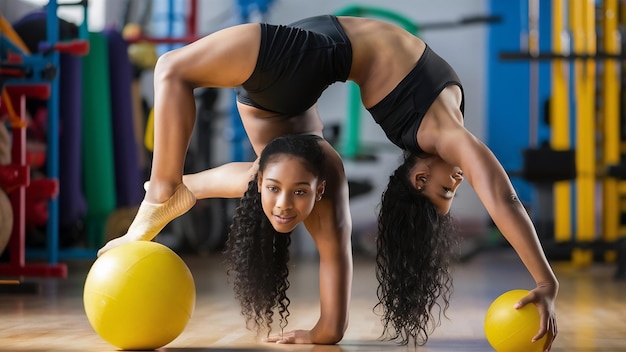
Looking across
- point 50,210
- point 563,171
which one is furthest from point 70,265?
point 563,171

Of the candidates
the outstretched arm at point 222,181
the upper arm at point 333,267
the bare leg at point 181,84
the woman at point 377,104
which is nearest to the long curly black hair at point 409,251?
the woman at point 377,104

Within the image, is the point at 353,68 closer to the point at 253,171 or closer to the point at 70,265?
the point at 253,171

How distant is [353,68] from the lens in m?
2.75

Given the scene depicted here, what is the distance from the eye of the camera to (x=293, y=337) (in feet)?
9.29

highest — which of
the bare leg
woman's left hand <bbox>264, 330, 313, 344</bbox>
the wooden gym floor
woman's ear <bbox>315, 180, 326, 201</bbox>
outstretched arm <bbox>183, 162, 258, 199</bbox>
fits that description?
the bare leg

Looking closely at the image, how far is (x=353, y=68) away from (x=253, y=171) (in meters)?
0.46

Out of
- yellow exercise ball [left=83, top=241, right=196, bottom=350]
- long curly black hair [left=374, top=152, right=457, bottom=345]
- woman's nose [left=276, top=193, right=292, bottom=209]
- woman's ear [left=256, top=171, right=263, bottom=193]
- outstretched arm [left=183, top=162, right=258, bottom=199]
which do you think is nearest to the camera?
yellow exercise ball [left=83, top=241, right=196, bottom=350]

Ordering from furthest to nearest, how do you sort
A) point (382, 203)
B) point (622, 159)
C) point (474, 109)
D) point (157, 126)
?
1. point (474, 109)
2. point (622, 159)
3. point (382, 203)
4. point (157, 126)

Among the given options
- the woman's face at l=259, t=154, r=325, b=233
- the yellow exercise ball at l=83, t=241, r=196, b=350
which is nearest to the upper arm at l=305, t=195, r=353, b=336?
the woman's face at l=259, t=154, r=325, b=233

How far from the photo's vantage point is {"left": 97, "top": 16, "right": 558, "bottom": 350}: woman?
98.3 inches

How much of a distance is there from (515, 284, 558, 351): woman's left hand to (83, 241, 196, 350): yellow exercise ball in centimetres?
93

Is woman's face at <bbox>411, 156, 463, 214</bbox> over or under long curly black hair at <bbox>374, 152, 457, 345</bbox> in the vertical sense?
over

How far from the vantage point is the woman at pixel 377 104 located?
2.50 metres

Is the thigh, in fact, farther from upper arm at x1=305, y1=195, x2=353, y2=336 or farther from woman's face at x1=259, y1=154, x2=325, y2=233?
upper arm at x1=305, y1=195, x2=353, y2=336
